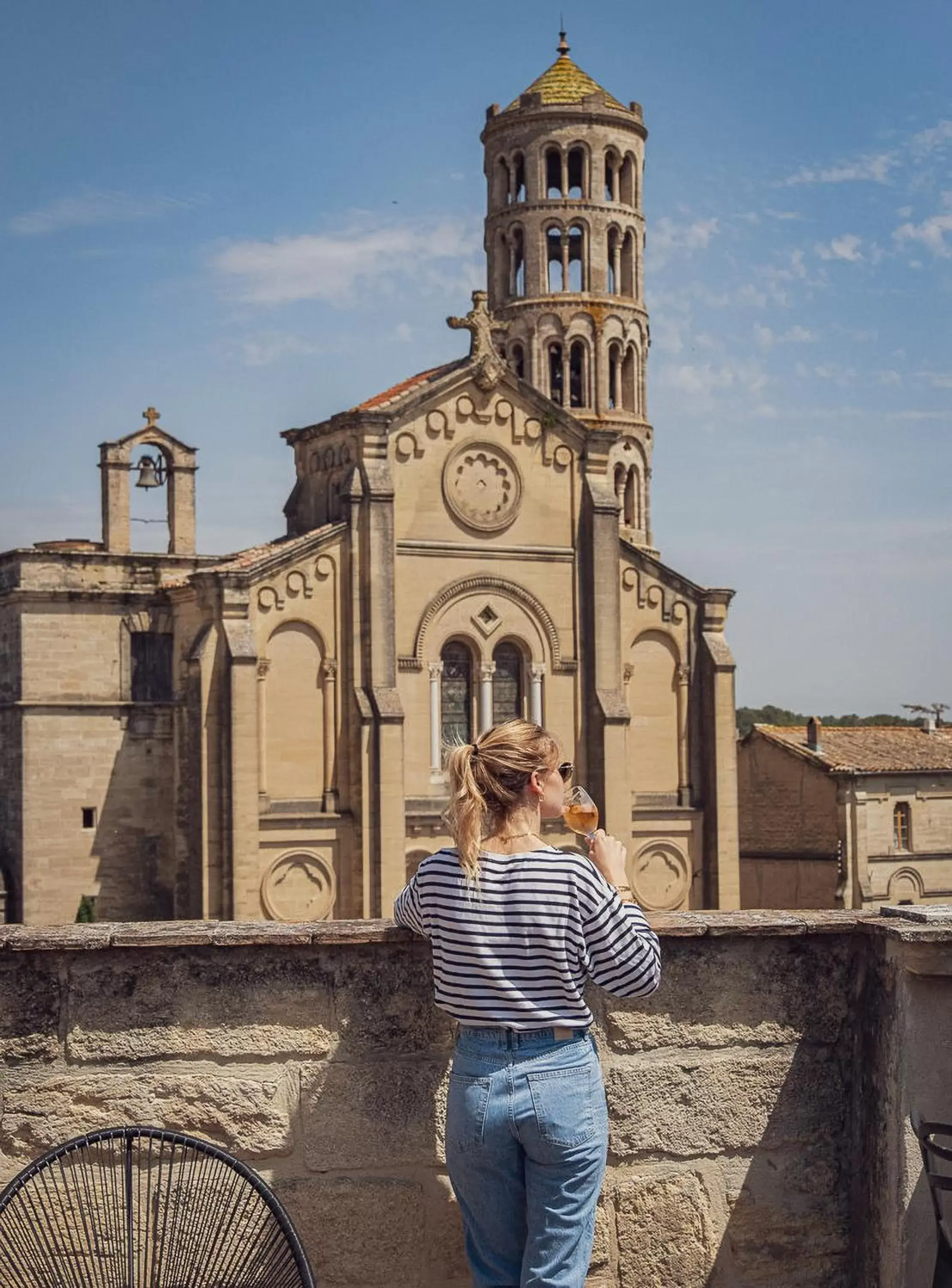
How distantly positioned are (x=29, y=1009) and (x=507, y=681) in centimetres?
3324

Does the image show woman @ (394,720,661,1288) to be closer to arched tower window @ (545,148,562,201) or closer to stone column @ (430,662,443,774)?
stone column @ (430,662,443,774)

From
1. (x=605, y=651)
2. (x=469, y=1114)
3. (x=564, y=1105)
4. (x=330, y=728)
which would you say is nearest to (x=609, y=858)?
(x=564, y=1105)

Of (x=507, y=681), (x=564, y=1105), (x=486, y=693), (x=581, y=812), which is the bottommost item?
(x=564, y=1105)

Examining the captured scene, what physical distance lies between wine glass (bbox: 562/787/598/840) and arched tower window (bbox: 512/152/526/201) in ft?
166

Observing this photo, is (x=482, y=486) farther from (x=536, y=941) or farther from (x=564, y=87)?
(x=536, y=941)

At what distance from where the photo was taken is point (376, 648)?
120ft

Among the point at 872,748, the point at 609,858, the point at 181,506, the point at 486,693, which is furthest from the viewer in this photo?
the point at 872,748

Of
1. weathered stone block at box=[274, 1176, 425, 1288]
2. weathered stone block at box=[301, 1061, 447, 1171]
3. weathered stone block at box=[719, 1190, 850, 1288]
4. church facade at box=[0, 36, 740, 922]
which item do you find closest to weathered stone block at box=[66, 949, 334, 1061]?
weathered stone block at box=[301, 1061, 447, 1171]

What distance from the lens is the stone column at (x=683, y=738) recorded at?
39.8 metres

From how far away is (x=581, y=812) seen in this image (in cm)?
547

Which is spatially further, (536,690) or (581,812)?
(536,690)

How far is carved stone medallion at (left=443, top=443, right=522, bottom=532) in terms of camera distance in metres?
38.2

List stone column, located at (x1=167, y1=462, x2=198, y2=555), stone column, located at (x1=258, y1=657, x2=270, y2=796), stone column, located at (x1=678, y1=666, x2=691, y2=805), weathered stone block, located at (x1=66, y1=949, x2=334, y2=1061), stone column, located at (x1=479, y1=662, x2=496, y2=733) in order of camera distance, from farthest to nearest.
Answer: stone column, located at (x1=678, y1=666, x2=691, y2=805)
stone column, located at (x1=167, y1=462, x2=198, y2=555)
stone column, located at (x1=479, y1=662, x2=496, y2=733)
stone column, located at (x1=258, y1=657, x2=270, y2=796)
weathered stone block, located at (x1=66, y1=949, x2=334, y2=1061)

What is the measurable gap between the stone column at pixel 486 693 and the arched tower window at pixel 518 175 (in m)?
21.3
